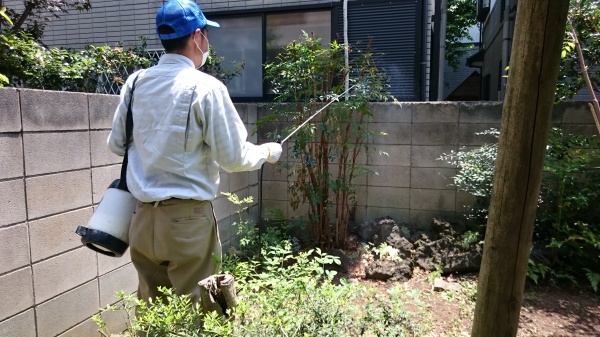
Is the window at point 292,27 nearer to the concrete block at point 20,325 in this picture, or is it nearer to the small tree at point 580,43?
the small tree at point 580,43

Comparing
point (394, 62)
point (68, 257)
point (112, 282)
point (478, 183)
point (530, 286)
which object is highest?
point (394, 62)

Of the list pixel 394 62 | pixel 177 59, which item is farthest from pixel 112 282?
pixel 394 62

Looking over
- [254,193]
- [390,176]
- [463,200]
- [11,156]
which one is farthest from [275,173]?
[11,156]

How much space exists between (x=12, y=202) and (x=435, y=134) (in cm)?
378

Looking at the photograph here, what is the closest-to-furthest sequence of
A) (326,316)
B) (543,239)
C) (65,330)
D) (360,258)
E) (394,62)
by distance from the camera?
(326,316), (65,330), (543,239), (360,258), (394,62)

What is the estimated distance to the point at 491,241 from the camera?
4.58 ft

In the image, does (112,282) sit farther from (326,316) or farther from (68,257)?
(326,316)

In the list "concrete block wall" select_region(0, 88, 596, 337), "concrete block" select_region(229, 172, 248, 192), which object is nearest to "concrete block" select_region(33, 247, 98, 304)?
"concrete block wall" select_region(0, 88, 596, 337)

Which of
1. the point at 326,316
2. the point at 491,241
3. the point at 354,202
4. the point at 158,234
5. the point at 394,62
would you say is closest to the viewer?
the point at 491,241

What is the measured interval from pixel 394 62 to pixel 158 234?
4560mm

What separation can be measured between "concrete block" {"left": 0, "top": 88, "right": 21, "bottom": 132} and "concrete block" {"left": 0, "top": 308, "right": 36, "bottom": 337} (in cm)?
96

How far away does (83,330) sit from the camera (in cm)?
270

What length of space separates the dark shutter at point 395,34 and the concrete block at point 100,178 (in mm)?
3818

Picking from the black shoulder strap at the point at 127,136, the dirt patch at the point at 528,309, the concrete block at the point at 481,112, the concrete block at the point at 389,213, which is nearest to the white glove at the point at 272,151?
the black shoulder strap at the point at 127,136
